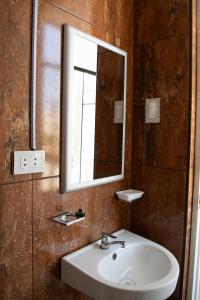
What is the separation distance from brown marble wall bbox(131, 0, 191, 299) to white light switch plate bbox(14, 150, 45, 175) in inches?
33.5

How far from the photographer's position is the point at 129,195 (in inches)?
64.3

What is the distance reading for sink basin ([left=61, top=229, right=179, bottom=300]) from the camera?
3.52 feet

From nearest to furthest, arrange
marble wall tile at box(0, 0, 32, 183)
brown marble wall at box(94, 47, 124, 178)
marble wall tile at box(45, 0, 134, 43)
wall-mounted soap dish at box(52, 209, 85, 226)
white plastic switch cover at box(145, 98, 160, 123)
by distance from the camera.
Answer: marble wall tile at box(0, 0, 32, 183)
wall-mounted soap dish at box(52, 209, 85, 226)
marble wall tile at box(45, 0, 134, 43)
brown marble wall at box(94, 47, 124, 178)
white plastic switch cover at box(145, 98, 160, 123)

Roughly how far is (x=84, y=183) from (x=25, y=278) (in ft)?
1.83

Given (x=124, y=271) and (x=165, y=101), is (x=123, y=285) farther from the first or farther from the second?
(x=165, y=101)

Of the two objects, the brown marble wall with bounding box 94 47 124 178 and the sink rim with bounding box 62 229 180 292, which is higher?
the brown marble wall with bounding box 94 47 124 178

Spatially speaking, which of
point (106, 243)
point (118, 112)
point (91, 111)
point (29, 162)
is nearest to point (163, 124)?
point (118, 112)

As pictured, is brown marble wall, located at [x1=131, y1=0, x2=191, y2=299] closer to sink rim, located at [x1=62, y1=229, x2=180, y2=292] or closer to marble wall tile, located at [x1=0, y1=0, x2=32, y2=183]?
sink rim, located at [x1=62, y1=229, x2=180, y2=292]

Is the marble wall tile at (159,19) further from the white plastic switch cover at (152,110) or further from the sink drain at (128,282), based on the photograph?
the sink drain at (128,282)

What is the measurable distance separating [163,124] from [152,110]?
0.13 metres

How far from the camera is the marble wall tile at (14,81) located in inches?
40.0

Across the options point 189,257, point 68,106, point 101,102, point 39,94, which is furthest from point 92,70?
point 189,257

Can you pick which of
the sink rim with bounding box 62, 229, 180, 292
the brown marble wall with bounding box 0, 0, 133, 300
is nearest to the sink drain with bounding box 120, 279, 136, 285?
the sink rim with bounding box 62, 229, 180, 292

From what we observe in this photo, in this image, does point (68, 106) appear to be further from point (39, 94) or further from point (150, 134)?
point (150, 134)
